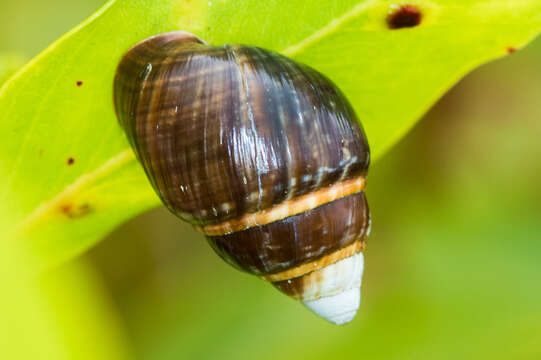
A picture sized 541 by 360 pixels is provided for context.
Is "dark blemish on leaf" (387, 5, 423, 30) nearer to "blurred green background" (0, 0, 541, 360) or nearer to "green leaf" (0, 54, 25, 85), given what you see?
"green leaf" (0, 54, 25, 85)

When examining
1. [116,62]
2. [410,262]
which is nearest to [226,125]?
[116,62]

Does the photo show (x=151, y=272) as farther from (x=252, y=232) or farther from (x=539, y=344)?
(x=539, y=344)

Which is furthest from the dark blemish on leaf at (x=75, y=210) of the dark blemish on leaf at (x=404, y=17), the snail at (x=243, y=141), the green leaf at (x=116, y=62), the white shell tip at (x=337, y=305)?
the dark blemish on leaf at (x=404, y=17)

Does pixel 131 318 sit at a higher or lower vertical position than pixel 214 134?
lower

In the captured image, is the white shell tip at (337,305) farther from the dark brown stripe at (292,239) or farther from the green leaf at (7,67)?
the green leaf at (7,67)

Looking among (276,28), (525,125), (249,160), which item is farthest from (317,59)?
(525,125)

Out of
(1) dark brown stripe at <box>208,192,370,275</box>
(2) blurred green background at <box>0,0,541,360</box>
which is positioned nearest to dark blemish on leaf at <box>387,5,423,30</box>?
(1) dark brown stripe at <box>208,192,370,275</box>
